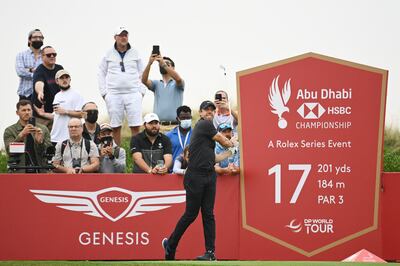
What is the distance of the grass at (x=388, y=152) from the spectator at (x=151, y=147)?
2.94 meters

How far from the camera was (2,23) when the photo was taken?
23266 millimetres

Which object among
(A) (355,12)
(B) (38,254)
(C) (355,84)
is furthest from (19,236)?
(A) (355,12)

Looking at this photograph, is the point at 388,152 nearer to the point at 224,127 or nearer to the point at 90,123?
the point at 224,127

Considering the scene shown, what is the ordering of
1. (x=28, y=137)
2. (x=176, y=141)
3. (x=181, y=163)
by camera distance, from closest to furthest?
(x=181, y=163) → (x=28, y=137) → (x=176, y=141)

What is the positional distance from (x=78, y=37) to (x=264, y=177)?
6696mm

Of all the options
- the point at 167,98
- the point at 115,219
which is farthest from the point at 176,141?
the point at 115,219

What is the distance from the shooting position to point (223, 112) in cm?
1948

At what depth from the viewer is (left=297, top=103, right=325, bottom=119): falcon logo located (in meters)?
17.8

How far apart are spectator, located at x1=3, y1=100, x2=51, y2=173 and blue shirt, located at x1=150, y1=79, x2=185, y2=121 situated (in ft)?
5.92

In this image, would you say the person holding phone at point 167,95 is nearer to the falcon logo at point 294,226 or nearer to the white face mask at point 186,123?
the white face mask at point 186,123

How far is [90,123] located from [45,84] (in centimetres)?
110

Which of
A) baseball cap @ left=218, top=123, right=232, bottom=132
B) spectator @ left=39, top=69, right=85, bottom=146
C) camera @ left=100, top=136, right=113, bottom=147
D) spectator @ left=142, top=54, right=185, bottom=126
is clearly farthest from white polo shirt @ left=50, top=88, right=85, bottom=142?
baseball cap @ left=218, top=123, right=232, bottom=132

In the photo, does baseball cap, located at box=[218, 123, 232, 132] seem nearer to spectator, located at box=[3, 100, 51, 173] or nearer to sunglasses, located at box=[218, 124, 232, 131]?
sunglasses, located at box=[218, 124, 232, 131]

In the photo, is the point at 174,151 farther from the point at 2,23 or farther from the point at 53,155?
the point at 2,23
